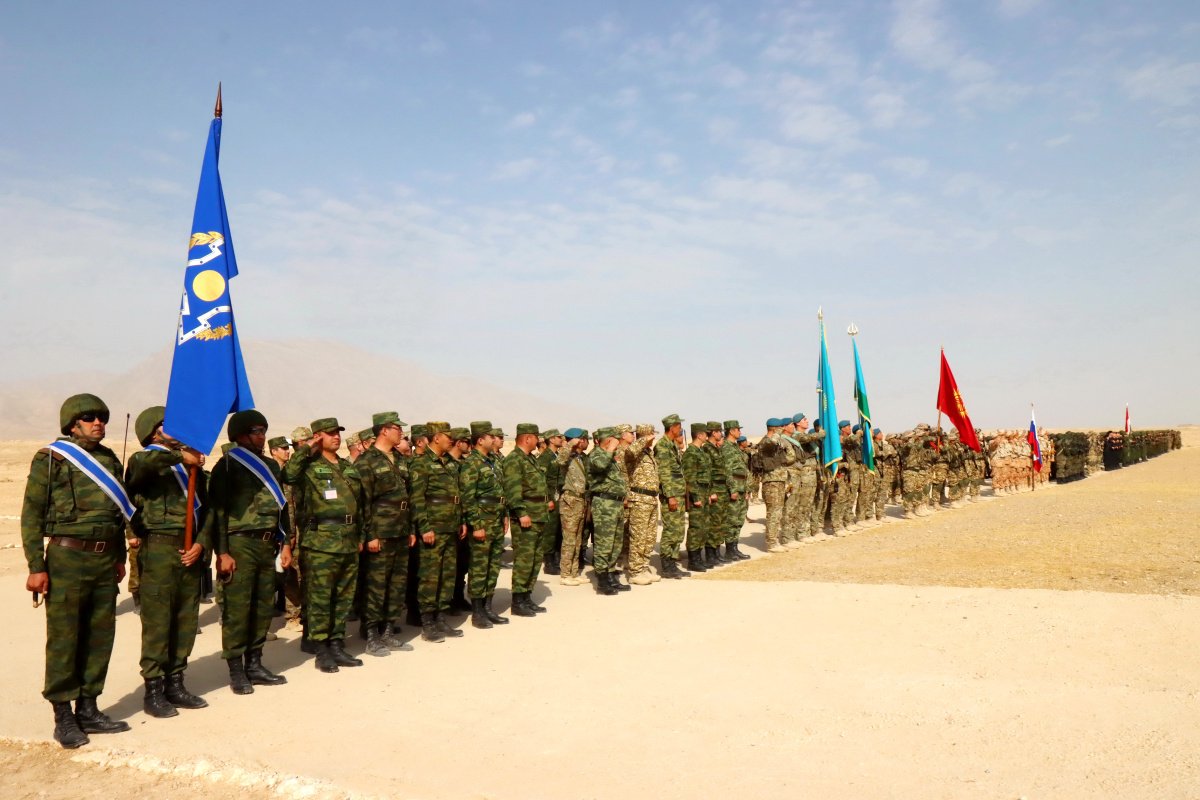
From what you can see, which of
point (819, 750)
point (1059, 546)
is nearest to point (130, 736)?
point (819, 750)

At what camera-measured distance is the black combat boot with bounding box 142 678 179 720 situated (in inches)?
201

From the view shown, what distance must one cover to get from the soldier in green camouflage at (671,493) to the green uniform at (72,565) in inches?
250

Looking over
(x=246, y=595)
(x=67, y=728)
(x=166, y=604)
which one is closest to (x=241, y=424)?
(x=246, y=595)

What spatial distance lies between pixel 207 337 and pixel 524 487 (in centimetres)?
354

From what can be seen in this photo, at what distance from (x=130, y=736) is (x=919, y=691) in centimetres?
490

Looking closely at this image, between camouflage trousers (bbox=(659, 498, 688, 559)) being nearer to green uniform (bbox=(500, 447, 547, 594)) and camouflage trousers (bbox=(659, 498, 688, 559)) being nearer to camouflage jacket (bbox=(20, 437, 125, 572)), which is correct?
green uniform (bbox=(500, 447, 547, 594))

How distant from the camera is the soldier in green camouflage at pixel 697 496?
1078cm

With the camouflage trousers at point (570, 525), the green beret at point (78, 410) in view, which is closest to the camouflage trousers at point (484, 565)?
the camouflage trousers at point (570, 525)

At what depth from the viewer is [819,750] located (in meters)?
4.39

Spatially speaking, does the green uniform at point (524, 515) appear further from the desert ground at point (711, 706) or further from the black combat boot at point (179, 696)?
the black combat boot at point (179, 696)

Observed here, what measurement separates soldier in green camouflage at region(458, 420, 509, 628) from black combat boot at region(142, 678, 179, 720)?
9.60ft

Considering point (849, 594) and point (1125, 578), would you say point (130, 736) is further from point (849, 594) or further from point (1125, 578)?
point (1125, 578)

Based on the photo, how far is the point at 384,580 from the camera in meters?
6.78

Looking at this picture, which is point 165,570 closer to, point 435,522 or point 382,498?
point 382,498
